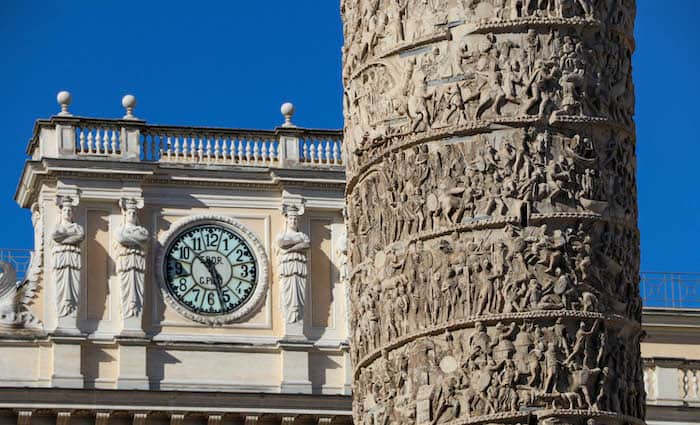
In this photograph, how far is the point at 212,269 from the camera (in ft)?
131

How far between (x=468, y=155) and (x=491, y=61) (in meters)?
0.41

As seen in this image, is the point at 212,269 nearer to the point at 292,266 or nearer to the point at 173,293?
the point at 173,293

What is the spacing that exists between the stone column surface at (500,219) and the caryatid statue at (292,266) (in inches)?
1163

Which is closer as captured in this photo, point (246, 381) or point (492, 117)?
point (492, 117)

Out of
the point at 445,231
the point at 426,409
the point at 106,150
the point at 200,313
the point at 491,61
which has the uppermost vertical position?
the point at 106,150

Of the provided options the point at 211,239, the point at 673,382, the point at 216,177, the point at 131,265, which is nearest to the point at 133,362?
the point at 131,265

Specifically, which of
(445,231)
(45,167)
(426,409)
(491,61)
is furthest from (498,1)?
(45,167)

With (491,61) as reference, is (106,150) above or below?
above

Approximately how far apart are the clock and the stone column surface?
29.2m

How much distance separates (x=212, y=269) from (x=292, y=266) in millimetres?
1372

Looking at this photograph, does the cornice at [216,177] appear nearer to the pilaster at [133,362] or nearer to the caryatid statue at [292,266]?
the caryatid statue at [292,266]

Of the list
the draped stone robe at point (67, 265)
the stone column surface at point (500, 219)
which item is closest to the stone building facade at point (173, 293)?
the draped stone robe at point (67, 265)

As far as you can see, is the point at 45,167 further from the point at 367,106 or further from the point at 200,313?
the point at 367,106

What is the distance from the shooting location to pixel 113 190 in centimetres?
3984
